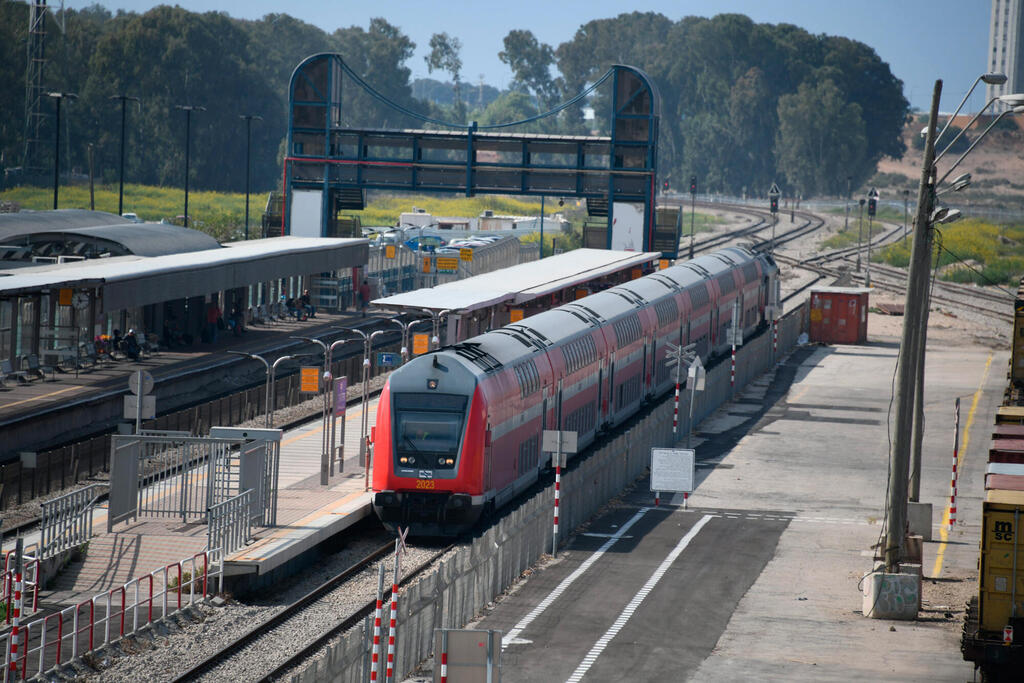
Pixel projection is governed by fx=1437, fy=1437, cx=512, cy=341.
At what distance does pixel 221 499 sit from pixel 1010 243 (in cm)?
10125

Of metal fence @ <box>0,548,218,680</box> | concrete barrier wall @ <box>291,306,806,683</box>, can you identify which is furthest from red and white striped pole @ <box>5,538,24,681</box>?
concrete barrier wall @ <box>291,306,806,683</box>

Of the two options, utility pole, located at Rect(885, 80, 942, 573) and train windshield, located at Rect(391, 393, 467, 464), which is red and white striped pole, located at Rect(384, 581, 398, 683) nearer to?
train windshield, located at Rect(391, 393, 467, 464)

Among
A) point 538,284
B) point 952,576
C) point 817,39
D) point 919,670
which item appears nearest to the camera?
point 919,670

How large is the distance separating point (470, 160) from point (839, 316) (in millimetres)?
18531

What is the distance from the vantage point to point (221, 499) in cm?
2714

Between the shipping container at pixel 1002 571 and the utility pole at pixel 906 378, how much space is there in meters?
4.23

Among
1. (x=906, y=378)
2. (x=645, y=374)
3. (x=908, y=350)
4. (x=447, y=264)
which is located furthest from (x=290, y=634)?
(x=447, y=264)

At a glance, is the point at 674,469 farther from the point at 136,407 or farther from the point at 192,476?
the point at 136,407

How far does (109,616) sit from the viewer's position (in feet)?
64.7

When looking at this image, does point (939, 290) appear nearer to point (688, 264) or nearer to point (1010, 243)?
point (1010, 243)

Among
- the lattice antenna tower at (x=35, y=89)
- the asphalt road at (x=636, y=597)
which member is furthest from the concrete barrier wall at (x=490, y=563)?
the lattice antenna tower at (x=35, y=89)

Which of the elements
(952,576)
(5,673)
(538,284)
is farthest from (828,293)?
(5,673)

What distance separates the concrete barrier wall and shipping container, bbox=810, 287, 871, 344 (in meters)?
29.2

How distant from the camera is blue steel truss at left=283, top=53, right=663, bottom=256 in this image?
6681cm
